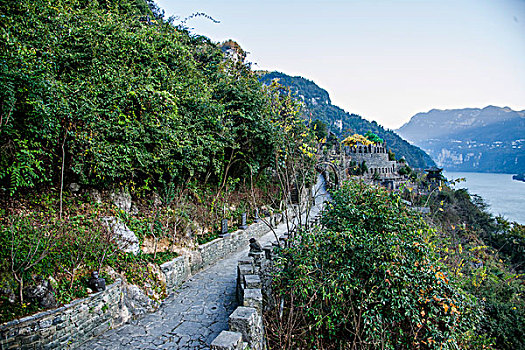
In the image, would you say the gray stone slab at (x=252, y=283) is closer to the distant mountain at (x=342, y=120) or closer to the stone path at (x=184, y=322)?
the stone path at (x=184, y=322)

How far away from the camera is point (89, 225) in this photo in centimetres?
555

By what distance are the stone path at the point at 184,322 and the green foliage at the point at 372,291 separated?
4.43ft

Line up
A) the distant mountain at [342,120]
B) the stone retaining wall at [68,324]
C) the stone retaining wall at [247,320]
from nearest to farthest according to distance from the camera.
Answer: the stone retaining wall at [247,320] → the stone retaining wall at [68,324] → the distant mountain at [342,120]

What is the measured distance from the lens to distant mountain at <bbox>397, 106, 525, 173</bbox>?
82500mm

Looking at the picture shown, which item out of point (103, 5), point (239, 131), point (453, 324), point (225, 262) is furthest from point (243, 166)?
point (453, 324)

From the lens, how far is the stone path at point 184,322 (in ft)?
14.3

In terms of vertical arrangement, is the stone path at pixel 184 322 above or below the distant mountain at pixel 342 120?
below

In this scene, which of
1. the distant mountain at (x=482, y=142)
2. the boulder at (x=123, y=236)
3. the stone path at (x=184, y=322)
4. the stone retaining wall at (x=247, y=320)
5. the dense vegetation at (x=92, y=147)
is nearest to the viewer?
the stone retaining wall at (x=247, y=320)

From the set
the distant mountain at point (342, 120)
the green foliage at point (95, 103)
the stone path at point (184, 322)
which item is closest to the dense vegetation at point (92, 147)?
the green foliage at point (95, 103)

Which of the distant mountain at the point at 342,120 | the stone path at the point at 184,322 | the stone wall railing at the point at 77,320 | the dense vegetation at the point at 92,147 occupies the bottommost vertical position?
the stone path at the point at 184,322

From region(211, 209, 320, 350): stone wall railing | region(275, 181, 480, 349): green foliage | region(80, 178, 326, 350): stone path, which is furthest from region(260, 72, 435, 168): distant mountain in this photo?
region(211, 209, 320, 350): stone wall railing

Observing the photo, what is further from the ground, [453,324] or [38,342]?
[38,342]

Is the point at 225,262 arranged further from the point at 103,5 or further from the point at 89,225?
the point at 103,5

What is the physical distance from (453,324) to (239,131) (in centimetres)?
846
